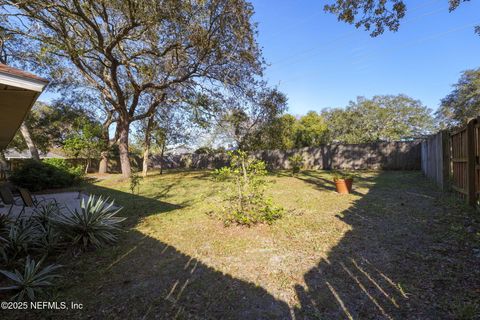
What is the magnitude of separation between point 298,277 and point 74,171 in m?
13.7

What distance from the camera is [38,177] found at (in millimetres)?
10250

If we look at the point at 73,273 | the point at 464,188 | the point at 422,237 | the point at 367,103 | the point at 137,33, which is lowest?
the point at 73,273

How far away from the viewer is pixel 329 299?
7.57 feet

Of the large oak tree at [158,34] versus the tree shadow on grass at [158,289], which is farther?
the large oak tree at [158,34]

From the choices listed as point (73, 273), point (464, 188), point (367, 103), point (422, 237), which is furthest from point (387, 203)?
point (367, 103)

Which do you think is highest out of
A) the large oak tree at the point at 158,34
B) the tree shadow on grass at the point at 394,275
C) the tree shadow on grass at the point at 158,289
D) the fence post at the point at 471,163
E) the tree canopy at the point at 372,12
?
the large oak tree at the point at 158,34

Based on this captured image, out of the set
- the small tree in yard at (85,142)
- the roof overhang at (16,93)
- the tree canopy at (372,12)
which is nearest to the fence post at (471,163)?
the tree canopy at (372,12)

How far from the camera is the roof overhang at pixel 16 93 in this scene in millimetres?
2314

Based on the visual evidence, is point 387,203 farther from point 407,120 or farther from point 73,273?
point 407,120

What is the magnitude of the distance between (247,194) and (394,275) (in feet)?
9.01

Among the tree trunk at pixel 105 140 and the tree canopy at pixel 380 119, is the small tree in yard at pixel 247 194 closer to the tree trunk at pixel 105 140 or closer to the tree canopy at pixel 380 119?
the tree trunk at pixel 105 140

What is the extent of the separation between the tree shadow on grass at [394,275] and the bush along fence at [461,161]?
87 centimetres

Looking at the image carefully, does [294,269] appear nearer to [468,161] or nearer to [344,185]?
[468,161]

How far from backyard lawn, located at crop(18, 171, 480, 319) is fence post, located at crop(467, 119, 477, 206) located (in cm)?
26
